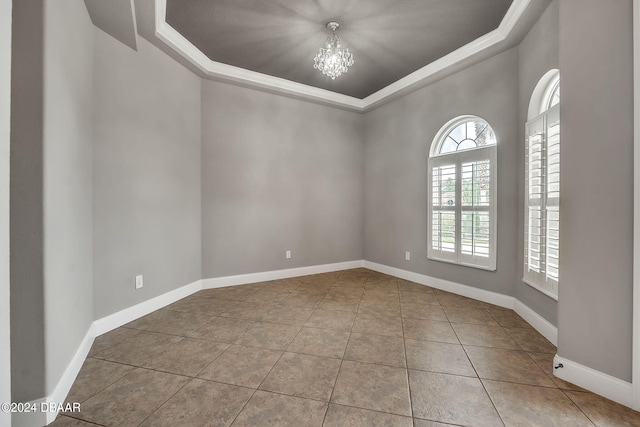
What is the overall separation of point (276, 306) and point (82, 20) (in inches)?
115

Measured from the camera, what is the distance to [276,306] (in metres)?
2.95

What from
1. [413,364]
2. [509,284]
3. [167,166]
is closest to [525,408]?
[413,364]

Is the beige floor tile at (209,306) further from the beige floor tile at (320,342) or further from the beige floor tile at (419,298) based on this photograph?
the beige floor tile at (419,298)

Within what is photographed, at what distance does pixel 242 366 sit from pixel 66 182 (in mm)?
1645

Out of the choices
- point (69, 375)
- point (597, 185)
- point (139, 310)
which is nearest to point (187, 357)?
point (69, 375)

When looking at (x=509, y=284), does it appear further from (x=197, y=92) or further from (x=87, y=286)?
(x=197, y=92)

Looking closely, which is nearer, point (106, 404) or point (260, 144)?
point (106, 404)

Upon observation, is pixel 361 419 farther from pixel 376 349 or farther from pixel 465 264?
pixel 465 264

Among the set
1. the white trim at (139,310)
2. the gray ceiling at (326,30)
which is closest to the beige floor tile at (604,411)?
the gray ceiling at (326,30)

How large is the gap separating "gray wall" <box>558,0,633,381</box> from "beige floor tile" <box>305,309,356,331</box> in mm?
1536

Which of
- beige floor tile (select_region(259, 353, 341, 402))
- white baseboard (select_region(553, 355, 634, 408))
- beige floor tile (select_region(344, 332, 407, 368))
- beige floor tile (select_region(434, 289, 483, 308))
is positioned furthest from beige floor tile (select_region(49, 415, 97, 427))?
beige floor tile (select_region(434, 289, 483, 308))

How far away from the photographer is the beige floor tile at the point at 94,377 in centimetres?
157

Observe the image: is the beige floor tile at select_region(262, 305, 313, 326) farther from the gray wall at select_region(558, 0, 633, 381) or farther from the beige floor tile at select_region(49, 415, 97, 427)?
the gray wall at select_region(558, 0, 633, 381)

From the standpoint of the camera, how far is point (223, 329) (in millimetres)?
2389
